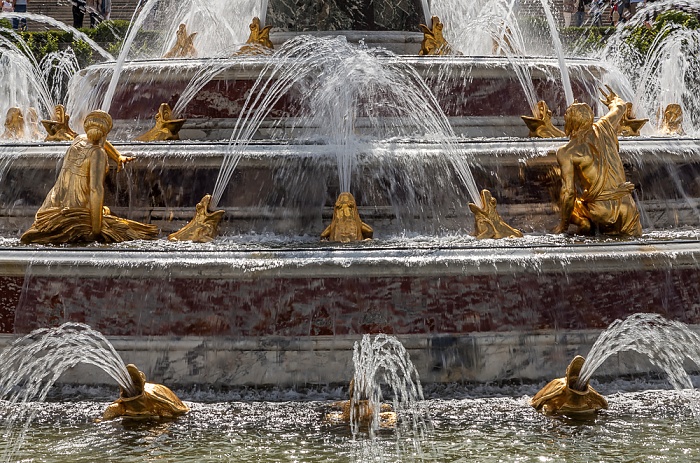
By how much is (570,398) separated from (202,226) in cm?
357

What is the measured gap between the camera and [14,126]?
43.5ft

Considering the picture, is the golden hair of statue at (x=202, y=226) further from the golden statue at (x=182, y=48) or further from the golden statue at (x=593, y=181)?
the golden statue at (x=182, y=48)

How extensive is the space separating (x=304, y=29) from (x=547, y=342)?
796cm

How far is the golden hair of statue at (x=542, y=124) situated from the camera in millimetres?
10438

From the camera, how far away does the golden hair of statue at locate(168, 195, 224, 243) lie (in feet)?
27.6

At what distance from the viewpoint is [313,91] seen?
10930mm

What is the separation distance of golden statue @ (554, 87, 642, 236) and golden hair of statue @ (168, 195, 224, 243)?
8.90ft

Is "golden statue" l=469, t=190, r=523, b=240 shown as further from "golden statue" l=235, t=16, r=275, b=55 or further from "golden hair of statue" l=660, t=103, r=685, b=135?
"golden statue" l=235, t=16, r=275, b=55

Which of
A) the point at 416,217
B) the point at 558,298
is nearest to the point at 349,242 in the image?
the point at 416,217

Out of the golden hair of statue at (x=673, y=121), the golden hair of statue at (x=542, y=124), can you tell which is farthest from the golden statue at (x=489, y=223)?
the golden hair of statue at (x=673, y=121)

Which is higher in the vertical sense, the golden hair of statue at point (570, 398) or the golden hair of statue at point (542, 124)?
the golden hair of statue at point (542, 124)

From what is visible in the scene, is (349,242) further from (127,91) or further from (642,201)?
(127,91)

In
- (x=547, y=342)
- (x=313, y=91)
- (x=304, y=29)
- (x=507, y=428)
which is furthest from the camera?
(x=304, y=29)

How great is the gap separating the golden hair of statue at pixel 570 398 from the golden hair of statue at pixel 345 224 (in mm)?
2586
